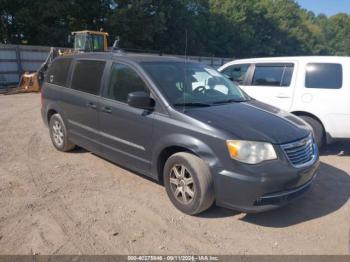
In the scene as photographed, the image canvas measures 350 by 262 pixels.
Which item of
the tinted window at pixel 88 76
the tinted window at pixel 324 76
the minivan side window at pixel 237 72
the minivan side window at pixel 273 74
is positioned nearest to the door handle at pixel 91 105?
the tinted window at pixel 88 76

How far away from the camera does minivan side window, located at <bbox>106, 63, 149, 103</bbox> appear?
174 inches

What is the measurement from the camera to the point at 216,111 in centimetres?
406

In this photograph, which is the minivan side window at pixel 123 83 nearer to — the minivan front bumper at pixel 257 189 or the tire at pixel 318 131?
the minivan front bumper at pixel 257 189

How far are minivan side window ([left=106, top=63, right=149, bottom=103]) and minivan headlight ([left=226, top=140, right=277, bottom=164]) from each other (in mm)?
1392

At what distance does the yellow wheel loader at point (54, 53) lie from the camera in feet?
57.9

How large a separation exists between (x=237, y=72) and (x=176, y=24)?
3710 cm

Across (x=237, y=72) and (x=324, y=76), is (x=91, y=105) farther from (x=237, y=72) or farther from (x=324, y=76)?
(x=324, y=76)

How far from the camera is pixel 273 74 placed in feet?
22.7

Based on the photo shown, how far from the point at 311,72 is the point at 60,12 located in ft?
95.4

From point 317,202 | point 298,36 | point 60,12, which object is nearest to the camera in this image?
point 317,202

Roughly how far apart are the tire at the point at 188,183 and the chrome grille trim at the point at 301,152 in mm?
875

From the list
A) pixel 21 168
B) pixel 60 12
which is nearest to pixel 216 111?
pixel 21 168

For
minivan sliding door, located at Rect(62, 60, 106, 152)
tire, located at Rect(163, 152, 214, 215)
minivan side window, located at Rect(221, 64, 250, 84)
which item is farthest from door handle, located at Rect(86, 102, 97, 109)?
minivan side window, located at Rect(221, 64, 250, 84)

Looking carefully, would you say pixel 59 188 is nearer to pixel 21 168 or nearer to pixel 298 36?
pixel 21 168
